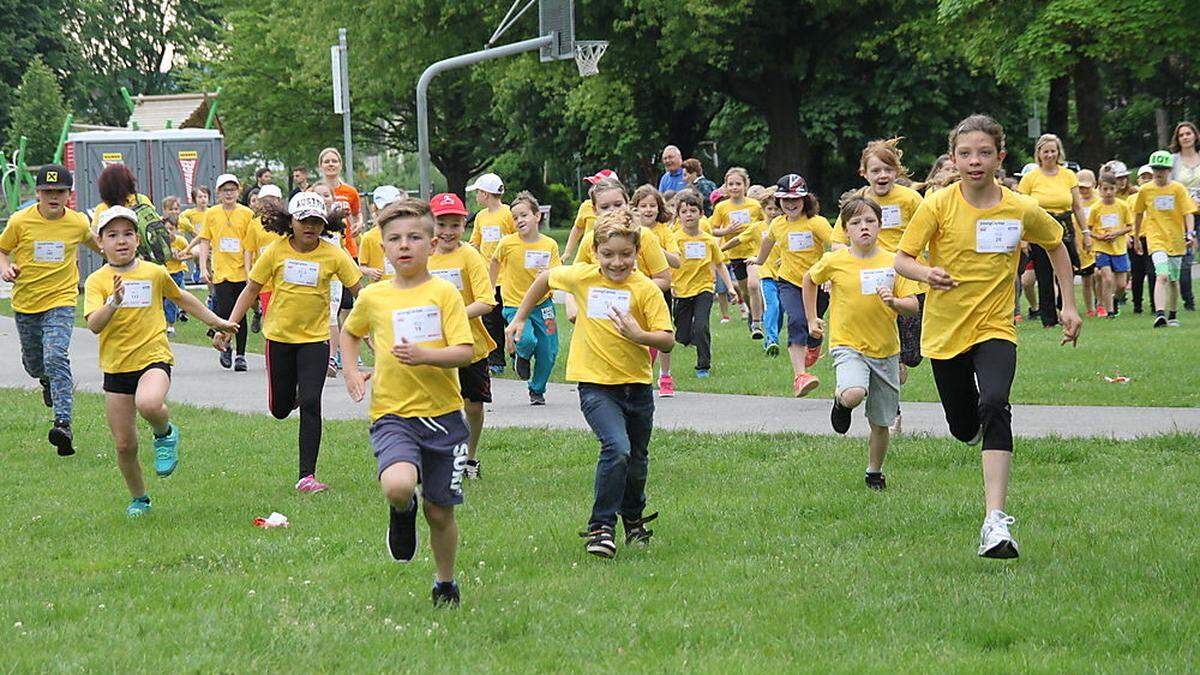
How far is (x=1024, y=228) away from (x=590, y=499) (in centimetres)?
313

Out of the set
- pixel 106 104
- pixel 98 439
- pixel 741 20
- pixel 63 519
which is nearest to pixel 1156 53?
pixel 741 20

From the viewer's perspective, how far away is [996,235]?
25.0 feet

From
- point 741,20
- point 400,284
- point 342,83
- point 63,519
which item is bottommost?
point 63,519

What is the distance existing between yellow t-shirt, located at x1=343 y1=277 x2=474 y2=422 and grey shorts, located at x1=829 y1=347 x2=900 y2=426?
11.4 ft

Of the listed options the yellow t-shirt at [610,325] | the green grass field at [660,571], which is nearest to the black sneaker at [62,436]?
the green grass field at [660,571]

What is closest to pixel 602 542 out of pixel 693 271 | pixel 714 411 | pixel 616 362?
pixel 616 362

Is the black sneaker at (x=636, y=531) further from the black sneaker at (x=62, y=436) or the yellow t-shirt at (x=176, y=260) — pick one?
the yellow t-shirt at (x=176, y=260)

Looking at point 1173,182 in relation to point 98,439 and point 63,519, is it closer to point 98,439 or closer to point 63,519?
point 98,439

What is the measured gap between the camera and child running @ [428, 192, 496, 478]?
32.9 feet

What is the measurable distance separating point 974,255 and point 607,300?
176 centimetres

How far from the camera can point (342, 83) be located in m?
24.3

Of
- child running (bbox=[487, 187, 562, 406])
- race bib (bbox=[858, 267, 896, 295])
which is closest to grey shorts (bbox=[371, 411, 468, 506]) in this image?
race bib (bbox=[858, 267, 896, 295])

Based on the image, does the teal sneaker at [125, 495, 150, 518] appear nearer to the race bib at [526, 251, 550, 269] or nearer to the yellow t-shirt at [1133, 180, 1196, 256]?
the race bib at [526, 251, 550, 269]

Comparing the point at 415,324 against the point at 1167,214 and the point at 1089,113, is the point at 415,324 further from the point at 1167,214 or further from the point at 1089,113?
the point at 1089,113
